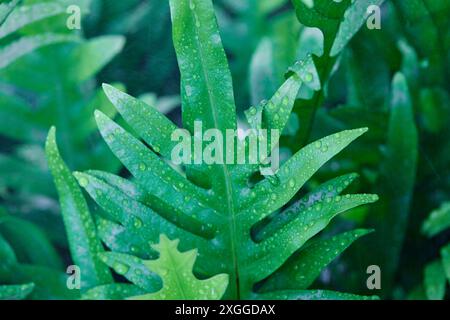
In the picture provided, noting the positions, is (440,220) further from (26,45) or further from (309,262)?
(26,45)

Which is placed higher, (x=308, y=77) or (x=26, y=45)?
(x=26, y=45)

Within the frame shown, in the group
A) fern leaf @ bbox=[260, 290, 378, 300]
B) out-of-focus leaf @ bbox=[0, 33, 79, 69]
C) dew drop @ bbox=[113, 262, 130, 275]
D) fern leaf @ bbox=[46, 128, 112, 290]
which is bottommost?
fern leaf @ bbox=[260, 290, 378, 300]

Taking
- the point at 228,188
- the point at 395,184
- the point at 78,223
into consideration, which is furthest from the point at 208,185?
the point at 395,184

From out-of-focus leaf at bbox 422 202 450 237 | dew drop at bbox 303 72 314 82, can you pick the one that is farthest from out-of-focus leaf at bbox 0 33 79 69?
out-of-focus leaf at bbox 422 202 450 237

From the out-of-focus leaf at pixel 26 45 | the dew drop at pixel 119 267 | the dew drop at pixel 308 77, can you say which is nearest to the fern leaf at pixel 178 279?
the dew drop at pixel 119 267

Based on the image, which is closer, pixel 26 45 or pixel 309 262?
pixel 309 262

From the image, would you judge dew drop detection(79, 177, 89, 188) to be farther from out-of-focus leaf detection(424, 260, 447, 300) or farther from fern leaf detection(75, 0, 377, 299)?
out-of-focus leaf detection(424, 260, 447, 300)

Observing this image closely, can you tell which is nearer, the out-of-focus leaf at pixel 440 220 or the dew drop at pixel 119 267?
the dew drop at pixel 119 267

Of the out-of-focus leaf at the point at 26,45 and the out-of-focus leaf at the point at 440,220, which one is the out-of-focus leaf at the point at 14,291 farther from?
the out-of-focus leaf at the point at 440,220

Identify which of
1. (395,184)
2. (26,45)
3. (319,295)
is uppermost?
(26,45)

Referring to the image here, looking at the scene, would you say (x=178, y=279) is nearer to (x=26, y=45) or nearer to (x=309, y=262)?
(x=309, y=262)

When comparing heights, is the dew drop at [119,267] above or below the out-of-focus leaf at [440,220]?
below

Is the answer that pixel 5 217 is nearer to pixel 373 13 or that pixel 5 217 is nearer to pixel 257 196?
pixel 257 196

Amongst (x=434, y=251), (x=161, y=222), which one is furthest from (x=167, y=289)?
(x=434, y=251)
